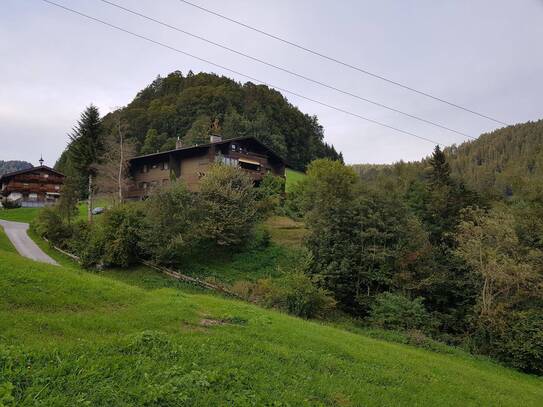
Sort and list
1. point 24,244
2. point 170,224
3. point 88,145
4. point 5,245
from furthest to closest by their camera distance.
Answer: point 88,145 → point 24,244 → point 5,245 → point 170,224

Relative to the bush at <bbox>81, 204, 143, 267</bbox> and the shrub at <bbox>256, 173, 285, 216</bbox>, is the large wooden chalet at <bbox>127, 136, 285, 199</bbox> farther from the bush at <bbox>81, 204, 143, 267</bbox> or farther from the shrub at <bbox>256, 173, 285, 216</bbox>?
the bush at <bbox>81, 204, 143, 267</bbox>

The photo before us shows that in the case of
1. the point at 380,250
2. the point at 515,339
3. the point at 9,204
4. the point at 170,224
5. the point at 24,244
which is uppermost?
the point at 380,250

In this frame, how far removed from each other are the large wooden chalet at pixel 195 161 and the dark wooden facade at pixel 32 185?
2131 centimetres

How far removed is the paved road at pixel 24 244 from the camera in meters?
27.8

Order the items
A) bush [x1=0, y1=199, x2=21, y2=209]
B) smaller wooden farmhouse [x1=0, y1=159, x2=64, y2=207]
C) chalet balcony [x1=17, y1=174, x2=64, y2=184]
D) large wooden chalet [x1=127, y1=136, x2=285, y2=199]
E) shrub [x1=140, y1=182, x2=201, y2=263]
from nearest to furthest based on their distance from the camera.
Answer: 1. shrub [x1=140, y1=182, x2=201, y2=263]
2. large wooden chalet [x1=127, y1=136, x2=285, y2=199]
3. bush [x1=0, y1=199, x2=21, y2=209]
4. smaller wooden farmhouse [x1=0, y1=159, x2=64, y2=207]
5. chalet balcony [x1=17, y1=174, x2=64, y2=184]

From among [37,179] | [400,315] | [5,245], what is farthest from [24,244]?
[37,179]

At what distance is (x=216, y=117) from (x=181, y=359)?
79.1 m

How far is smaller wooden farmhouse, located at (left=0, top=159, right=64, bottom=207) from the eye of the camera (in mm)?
67188

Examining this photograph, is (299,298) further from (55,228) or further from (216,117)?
(216,117)

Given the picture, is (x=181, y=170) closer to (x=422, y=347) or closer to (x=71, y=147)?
(x=71, y=147)

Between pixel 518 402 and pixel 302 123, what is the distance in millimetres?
94268

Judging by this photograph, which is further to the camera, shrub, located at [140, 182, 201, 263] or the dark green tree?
the dark green tree

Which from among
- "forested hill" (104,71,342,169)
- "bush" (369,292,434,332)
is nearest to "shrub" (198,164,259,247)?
"bush" (369,292,434,332)

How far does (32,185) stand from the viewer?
2694 inches
